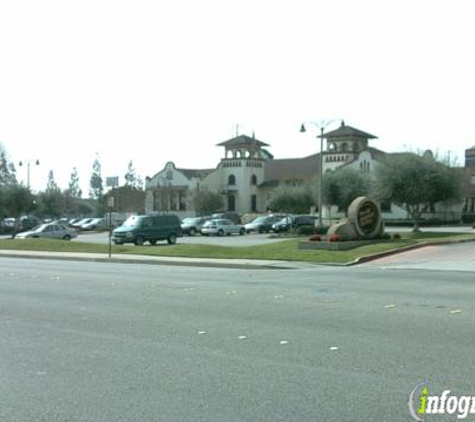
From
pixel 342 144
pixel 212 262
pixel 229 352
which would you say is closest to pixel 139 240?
pixel 212 262

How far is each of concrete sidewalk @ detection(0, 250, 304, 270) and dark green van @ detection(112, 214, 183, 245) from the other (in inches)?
279

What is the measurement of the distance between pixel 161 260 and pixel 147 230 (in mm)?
13881

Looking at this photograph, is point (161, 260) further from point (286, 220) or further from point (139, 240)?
point (286, 220)

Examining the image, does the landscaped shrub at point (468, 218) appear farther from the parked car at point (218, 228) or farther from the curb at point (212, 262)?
the curb at point (212, 262)

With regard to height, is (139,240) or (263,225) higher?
(263,225)

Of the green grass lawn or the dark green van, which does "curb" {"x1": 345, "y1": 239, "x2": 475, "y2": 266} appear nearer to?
the green grass lawn

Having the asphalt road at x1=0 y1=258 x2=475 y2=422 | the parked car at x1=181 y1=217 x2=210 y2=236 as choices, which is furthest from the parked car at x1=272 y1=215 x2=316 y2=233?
the asphalt road at x1=0 y1=258 x2=475 y2=422

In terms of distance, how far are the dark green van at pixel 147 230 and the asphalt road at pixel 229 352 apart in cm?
2520

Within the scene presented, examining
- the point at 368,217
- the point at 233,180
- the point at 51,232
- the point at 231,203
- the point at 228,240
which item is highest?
the point at 233,180

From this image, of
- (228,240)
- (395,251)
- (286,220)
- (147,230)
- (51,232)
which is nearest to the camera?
(395,251)

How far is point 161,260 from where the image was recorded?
29.1 m

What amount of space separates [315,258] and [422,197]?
18.2m

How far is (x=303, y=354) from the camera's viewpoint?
8922 millimetres

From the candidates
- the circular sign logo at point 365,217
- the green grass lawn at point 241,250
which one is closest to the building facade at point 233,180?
the green grass lawn at point 241,250
